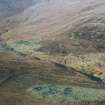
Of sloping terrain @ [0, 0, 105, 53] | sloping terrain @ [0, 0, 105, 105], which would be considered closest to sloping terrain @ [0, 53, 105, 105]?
sloping terrain @ [0, 0, 105, 105]

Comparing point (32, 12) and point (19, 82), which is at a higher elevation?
point (32, 12)

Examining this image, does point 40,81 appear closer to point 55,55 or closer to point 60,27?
point 55,55

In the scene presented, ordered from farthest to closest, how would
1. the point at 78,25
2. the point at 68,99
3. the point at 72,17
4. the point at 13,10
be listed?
the point at 13,10 < the point at 72,17 < the point at 78,25 < the point at 68,99

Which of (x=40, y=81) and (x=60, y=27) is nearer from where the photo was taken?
(x=40, y=81)

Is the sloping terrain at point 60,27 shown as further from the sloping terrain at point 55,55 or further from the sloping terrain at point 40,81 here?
the sloping terrain at point 40,81

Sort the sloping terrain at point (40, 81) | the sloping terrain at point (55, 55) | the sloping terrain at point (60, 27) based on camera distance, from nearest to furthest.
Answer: the sloping terrain at point (40, 81)
the sloping terrain at point (55, 55)
the sloping terrain at point (60, 27)

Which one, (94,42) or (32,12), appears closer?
(94,42)

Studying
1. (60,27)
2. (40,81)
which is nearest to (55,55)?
(40,81)

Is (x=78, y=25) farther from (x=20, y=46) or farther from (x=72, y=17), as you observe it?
(x=20, y=46)

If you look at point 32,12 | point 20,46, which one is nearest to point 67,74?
point 20,46

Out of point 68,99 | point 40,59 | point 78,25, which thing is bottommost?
point 68,99

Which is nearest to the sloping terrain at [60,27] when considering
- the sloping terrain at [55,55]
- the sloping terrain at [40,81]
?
the sloping terrain at [55,55]
